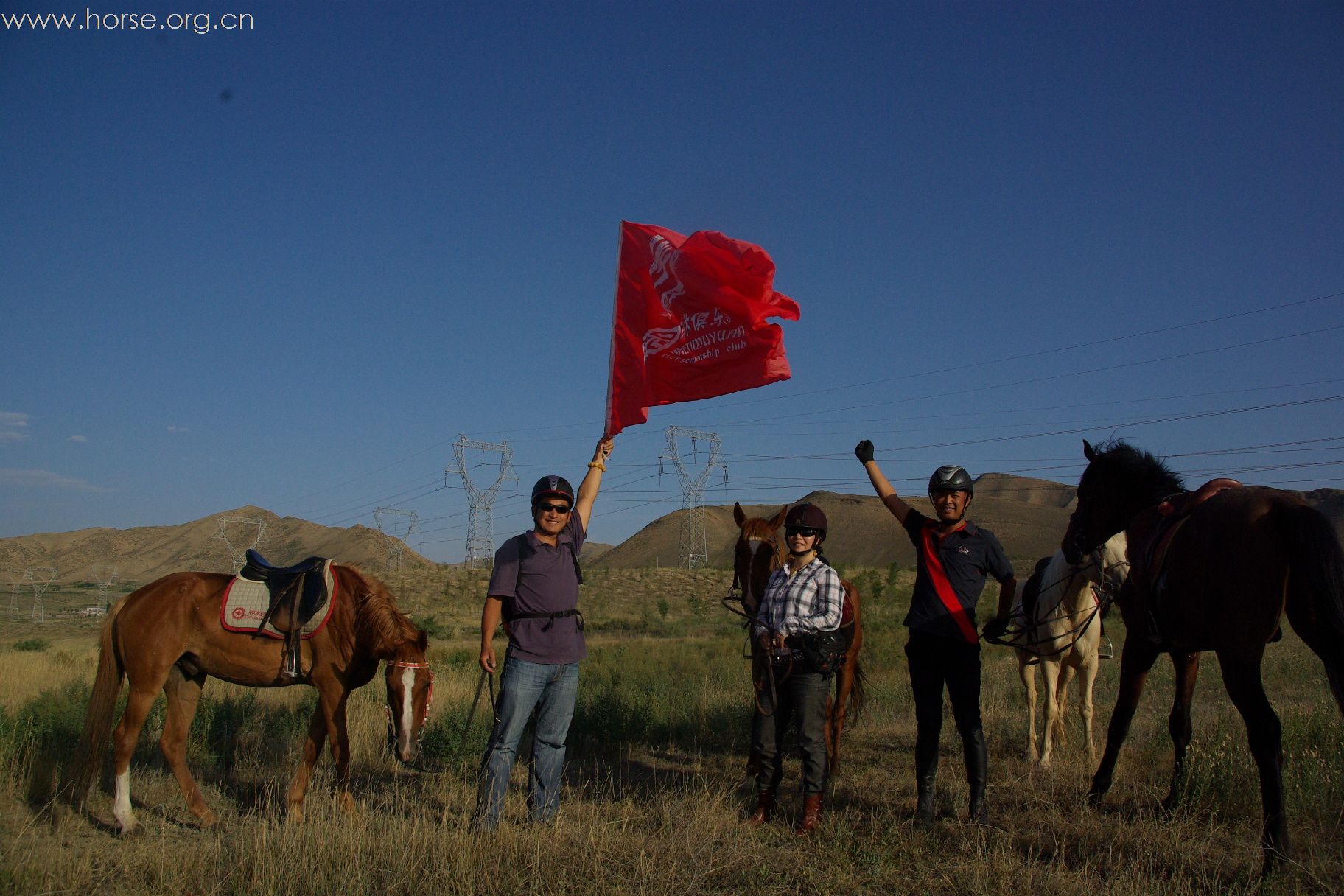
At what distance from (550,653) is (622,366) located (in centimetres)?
276

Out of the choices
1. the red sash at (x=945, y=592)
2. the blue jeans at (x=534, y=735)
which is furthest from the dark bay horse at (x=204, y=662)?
the red sash at (x=945, y=592)

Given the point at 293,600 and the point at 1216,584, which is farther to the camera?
the point at 293,600

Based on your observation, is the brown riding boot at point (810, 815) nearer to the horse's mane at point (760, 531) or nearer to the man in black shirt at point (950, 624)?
the man in black shirt at point (950, 624)

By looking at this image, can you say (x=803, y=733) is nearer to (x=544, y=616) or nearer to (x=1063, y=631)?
(x=544, y=616)

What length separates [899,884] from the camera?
4.15 m

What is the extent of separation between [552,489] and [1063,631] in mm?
4851

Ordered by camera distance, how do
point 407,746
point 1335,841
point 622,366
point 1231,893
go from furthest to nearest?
Result: point 622,366 < point 407,746 < point 1335,841 < point 1231,893

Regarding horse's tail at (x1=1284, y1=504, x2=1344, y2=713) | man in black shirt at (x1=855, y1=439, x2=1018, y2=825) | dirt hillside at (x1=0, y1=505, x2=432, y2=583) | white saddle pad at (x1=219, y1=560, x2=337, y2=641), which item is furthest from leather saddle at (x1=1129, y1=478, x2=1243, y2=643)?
dirt hillside at (x1=0, y1=505, x2=432, y2=583)

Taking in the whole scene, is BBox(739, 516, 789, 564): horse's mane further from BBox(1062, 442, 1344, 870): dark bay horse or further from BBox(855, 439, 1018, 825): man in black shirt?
BBox(1062, 442, 1344, 870): dark bay horse

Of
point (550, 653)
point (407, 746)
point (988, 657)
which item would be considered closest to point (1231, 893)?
point (550, 653)

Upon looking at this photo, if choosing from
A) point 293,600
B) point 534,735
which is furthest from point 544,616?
point 293,600

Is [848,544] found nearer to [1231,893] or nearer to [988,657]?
[988,657]

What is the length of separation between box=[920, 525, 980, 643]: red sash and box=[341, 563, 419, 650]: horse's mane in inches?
135

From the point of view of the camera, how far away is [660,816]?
5.11 metres
